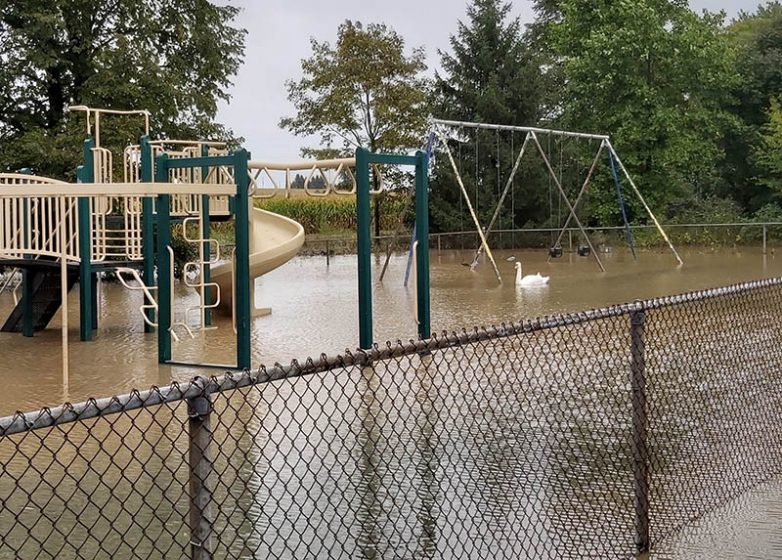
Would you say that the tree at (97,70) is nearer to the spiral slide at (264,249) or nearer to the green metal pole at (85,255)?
the spiral slide at (264,249)

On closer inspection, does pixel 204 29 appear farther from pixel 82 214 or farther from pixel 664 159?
pixel 82 214

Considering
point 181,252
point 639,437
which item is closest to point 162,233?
point 639,437

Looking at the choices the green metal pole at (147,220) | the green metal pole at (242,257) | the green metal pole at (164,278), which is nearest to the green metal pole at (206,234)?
the green metal pole at (147,220)

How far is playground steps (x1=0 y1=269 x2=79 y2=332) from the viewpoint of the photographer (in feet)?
44.5

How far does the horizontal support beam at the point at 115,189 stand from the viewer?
31.3ft

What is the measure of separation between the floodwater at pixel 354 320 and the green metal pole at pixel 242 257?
0.65 m

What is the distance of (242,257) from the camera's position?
9.98 metres

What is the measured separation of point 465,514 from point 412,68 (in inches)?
1340

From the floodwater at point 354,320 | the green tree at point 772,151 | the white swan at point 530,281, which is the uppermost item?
the green tree at point 772,151

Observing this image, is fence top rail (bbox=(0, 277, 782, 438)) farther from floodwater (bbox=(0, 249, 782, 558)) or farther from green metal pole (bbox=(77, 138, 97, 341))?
green metal pole (bbox=(77, 138, 97, 341))

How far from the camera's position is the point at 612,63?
34656mm

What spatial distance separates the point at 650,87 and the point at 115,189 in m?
28.7

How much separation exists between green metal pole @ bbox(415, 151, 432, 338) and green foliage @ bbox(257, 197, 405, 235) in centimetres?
2717

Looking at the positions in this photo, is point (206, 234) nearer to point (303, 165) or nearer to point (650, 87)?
point (303, 165)
